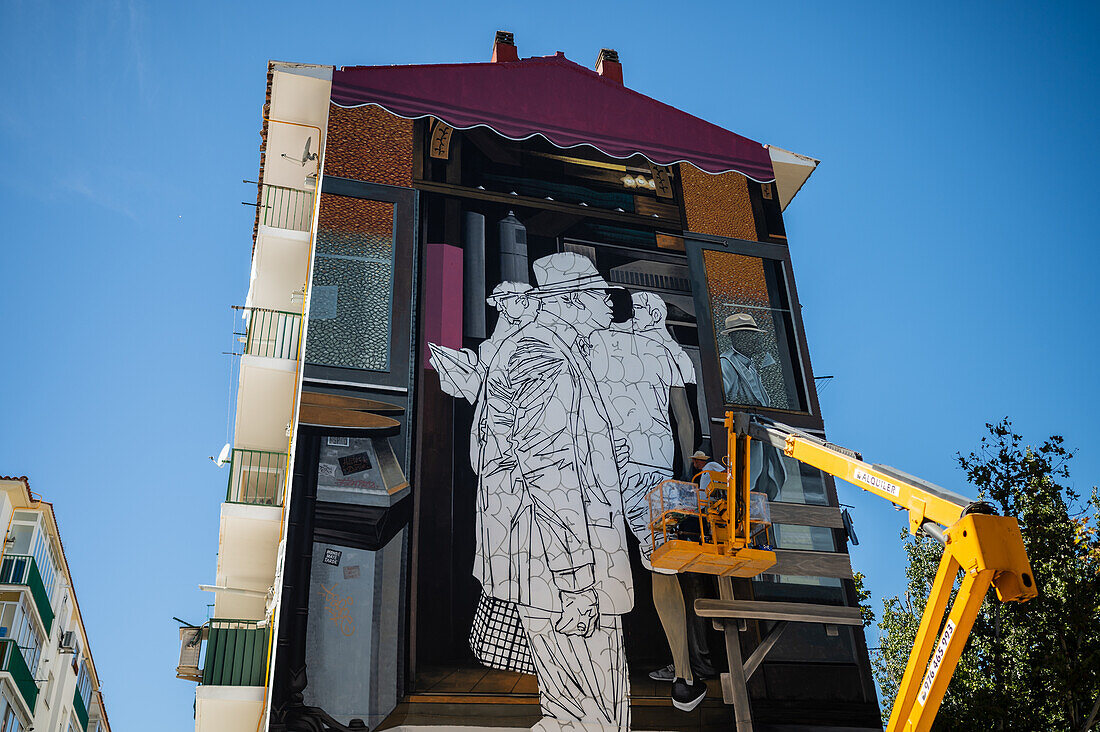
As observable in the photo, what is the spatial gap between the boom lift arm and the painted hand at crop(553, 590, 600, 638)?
4.49m

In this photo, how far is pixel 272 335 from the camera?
18.6 m

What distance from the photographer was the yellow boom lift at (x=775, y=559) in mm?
10758

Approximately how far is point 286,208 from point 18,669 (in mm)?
15701

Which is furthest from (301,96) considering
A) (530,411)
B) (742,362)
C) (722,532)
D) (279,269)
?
(722,532)

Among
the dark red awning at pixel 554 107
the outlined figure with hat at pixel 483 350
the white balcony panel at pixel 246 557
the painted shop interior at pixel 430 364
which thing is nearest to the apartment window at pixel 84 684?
the white balcony panel at pixel 246 557

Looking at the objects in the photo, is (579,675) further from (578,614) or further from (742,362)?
(742,362)

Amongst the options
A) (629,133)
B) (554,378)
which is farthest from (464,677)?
(629,133)

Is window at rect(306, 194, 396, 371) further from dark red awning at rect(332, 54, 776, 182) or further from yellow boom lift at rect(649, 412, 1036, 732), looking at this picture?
yellow boom lift at rect(649, 412, 1036, 732)

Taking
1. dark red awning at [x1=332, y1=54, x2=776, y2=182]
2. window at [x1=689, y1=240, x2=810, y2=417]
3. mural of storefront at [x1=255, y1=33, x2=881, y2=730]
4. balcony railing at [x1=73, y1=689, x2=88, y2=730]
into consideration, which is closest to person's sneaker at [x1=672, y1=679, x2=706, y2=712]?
mural of storefront at [x1=255, y1=33, x2=881, y2=730]

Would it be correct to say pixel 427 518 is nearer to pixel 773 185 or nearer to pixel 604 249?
pixel 604 249

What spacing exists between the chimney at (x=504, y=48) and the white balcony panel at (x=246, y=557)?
11306mm

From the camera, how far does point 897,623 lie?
2684 cm

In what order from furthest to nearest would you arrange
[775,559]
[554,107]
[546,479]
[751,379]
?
[554,107] < [751,379] < [546,479] < [775,559]

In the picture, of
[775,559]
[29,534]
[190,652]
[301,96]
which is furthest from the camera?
[29,534]
